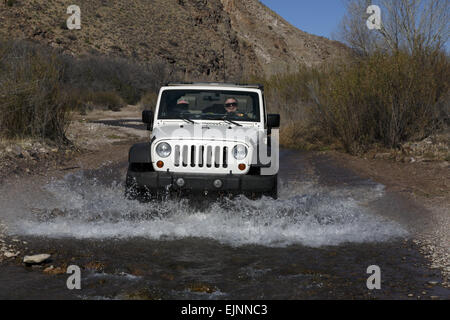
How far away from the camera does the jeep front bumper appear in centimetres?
611

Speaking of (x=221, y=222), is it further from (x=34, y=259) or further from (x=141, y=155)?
(x=34, y=259)

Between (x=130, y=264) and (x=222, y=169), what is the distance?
178 centimetres

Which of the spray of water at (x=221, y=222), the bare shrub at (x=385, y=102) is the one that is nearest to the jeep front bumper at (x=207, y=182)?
the spray of water at (x=221, y=222)

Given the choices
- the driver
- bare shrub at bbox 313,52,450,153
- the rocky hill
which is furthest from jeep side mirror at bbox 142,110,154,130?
the rocky hill

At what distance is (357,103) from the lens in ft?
43.6

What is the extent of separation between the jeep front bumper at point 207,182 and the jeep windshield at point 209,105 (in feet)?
4.34

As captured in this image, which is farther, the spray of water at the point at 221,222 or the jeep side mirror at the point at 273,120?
the jeep side mirror at the point at 273,120

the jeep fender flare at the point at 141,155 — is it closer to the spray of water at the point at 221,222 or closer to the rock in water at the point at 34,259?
the spray of water at the point at 221,222

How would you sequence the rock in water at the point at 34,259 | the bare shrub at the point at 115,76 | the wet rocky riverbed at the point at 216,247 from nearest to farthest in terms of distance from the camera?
the wet rocky riverbed at the point at 216,247
the rock in water at the point at 34,259
the bare shrub at the point at 115,76

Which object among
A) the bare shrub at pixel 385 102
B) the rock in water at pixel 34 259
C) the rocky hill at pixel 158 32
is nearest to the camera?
the rock in water at pixel 34 259

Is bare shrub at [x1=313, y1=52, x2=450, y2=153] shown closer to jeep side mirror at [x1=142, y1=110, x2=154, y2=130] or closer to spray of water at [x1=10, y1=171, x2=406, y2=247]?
spray of water at [x1=10, y1=171, x2=406, y2=247]

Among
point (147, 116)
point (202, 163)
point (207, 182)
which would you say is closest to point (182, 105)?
point (147, 116)

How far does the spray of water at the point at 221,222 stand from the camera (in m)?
5.85

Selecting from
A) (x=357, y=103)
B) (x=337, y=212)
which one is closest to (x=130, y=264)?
(x=337, y=212)
